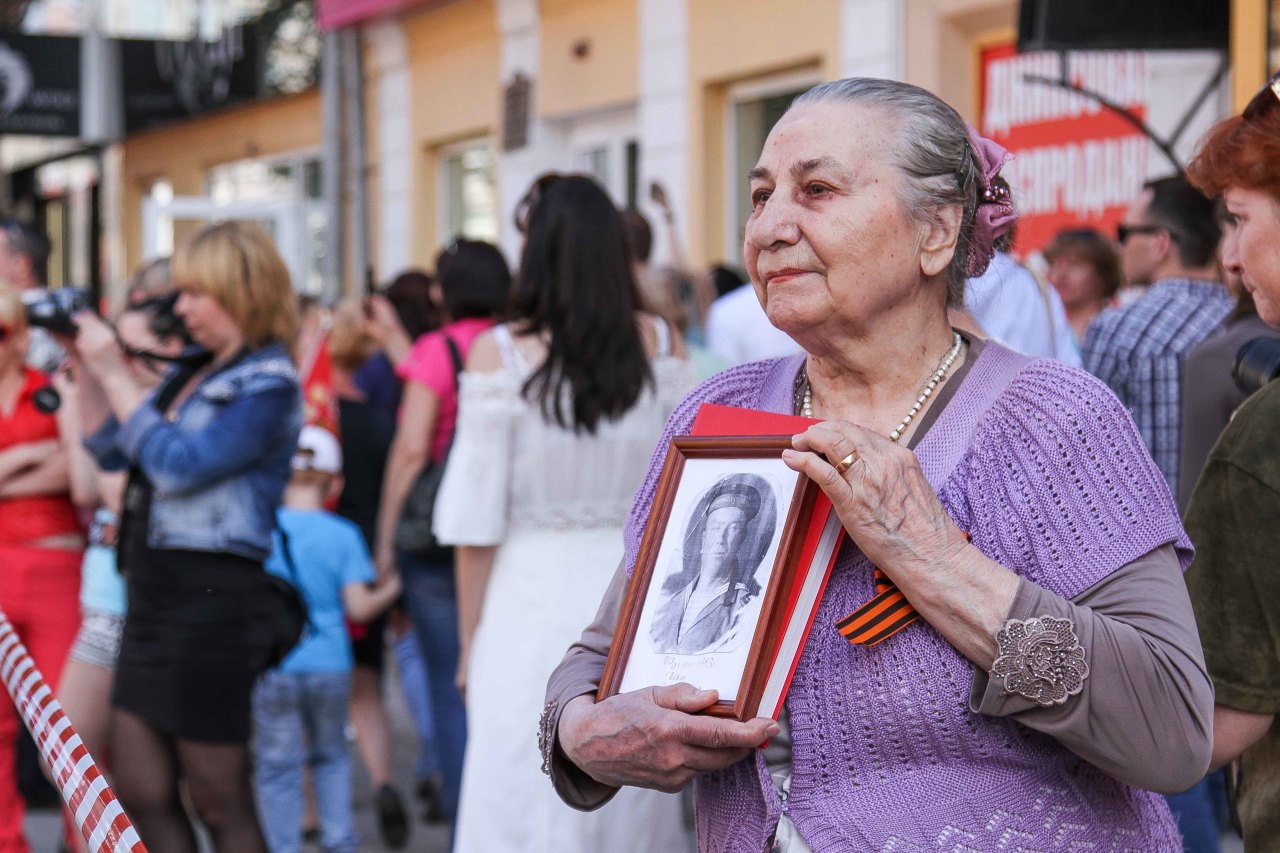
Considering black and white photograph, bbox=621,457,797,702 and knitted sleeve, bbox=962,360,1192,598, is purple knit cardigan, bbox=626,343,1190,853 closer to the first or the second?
knitted sleeve, bbox=962,360,1192,598

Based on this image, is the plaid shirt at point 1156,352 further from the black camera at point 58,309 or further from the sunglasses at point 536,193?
the black camera at point 58,309

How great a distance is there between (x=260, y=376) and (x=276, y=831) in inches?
78.4

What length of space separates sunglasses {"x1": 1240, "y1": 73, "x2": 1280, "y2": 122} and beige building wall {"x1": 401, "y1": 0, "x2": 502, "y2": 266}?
11996 mm

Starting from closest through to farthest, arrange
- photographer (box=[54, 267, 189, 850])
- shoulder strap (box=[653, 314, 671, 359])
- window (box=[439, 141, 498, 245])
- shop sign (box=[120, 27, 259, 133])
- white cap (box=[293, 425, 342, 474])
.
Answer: shoulder strap (box=[653, 314, 671, 359]), photographer (box=[54, 267, 189, 850]), white cap (box=[293, 425, 342, 474]), window (box=[439, 141, 498, 245]), shop sign (box=[120, 27, 259, 133])

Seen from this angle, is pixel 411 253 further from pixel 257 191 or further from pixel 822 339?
pixel 822 339

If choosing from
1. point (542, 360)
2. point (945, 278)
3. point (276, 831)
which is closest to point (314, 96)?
point (276, 831)

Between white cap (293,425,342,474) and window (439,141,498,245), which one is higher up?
window (439,141,498,245)

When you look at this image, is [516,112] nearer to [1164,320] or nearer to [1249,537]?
[1164,320]

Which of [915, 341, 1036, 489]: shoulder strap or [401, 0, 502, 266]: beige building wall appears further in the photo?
[401, 0, 502, 266]: beige building wall

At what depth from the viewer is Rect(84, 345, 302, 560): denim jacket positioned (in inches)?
176

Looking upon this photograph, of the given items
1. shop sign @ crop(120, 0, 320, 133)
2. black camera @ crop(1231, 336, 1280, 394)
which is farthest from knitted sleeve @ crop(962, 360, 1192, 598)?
shop sign @ crop(120, 0, 320, 133)

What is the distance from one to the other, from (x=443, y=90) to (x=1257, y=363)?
12.8 meters

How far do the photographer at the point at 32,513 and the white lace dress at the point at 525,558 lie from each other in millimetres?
1981

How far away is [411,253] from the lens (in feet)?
51.5
